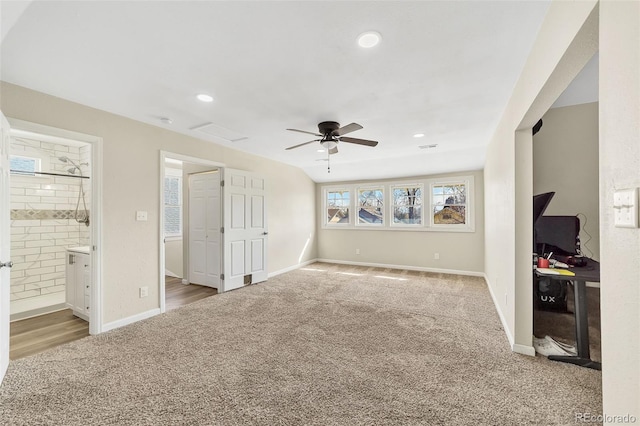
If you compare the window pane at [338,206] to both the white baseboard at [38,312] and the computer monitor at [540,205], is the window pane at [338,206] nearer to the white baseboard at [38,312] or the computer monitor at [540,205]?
the computer monitor at [540,205]

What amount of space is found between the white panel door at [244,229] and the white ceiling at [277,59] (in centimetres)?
140

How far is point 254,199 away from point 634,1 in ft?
15.8

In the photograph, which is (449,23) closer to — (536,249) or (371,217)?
(536,249)

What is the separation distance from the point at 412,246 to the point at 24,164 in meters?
6.88

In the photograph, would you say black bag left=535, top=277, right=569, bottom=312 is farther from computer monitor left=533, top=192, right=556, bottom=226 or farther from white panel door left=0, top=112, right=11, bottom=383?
white panel door left=0, top=112, right=11, bottom=383

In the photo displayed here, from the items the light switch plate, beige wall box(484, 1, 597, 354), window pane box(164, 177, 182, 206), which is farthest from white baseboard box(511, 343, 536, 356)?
window pane box(164, 177, 182, 206)

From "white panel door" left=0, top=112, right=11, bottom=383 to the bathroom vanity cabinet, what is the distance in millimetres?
1022

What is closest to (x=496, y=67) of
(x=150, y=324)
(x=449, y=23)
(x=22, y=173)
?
(x=449, y=23)

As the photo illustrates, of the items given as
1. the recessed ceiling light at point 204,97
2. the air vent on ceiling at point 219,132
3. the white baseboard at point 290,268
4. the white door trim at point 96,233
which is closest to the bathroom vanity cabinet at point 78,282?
the white door trim at point 96,233

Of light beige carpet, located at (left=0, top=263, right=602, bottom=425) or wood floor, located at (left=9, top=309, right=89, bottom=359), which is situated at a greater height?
Answer: light beige carpet, located at (left=0, top=263, right=602, bottom=425)

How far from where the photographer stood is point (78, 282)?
3.44 metres

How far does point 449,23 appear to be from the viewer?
1663mm

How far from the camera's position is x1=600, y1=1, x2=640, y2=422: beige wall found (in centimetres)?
81

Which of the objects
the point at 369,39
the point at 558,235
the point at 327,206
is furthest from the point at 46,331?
the point at 558,235
